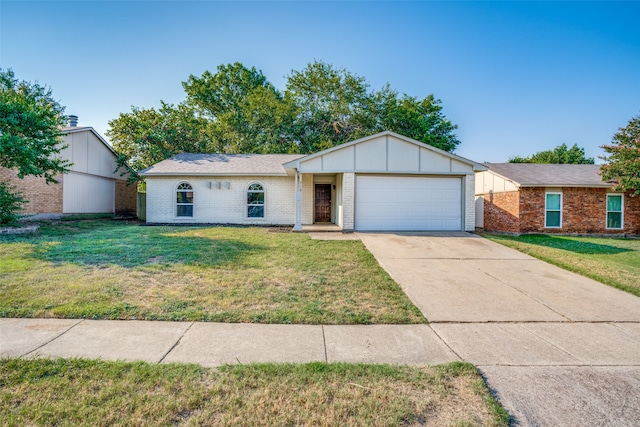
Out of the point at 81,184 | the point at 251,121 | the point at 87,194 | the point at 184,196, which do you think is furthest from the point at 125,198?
the point at 251,121

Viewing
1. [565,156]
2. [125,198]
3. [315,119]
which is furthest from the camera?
[565,156]

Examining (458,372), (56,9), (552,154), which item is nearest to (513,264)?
(458,372)

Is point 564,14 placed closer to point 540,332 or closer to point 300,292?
point 540,332

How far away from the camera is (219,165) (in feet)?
54.9

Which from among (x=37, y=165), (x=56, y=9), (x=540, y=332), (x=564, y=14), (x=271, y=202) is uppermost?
(x=564, y=14)

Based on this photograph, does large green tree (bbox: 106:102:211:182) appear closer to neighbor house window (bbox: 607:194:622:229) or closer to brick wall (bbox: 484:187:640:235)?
brick wall (bbox: 484:187:640:235)

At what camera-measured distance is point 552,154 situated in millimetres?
41562

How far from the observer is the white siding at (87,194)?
1700 centimetres

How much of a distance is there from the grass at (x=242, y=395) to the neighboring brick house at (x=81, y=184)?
15.6m

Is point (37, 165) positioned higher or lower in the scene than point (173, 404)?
higher

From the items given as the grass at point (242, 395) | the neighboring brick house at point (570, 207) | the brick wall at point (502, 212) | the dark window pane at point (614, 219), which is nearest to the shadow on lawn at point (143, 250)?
the grass at point (242, 395)

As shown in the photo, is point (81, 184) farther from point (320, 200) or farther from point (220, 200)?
point (320, 200)

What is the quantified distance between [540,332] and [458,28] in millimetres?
12222

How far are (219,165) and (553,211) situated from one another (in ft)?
53.4
